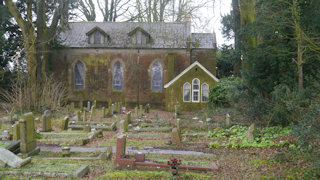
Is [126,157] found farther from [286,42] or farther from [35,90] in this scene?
[35,90]

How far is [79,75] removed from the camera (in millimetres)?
30719

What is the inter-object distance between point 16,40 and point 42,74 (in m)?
4.30

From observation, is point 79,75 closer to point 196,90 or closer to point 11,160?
point 196,90

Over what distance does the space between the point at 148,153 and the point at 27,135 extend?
4.09 m

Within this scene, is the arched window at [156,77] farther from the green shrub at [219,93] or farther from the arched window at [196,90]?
the green shrub at [219,93]

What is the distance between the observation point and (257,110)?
13812mm

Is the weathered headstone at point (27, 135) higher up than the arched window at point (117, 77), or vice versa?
the arched window at point (117, 77)

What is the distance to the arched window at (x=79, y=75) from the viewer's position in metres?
30.6

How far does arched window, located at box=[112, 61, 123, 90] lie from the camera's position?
1190 inches

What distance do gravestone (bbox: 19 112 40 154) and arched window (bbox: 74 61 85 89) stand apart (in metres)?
20.8

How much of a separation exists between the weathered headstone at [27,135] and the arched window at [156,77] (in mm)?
20151

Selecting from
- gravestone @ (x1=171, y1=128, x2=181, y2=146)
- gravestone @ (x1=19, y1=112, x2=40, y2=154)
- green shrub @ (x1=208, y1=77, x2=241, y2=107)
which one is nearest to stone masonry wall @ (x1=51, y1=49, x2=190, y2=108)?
green shrub @ (x1=208, y1=77, x2=241, y2=107)

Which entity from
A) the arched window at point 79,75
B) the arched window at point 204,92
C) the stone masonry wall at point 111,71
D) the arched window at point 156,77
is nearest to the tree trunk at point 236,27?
the arched window at point 204,92

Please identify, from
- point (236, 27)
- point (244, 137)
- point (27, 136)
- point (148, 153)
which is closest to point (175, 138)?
point (148, 153)
